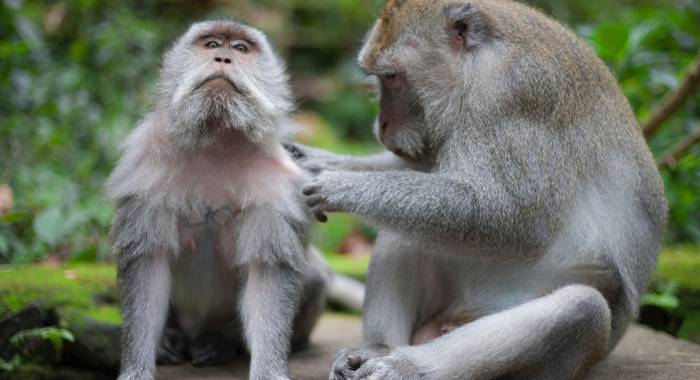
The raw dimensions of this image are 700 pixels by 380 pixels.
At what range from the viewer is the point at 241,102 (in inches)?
179

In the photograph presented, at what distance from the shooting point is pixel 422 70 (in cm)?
475

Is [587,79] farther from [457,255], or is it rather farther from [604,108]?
[457,255]

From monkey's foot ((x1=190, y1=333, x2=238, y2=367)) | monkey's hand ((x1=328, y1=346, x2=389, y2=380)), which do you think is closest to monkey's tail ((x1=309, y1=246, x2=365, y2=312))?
monkey's foot ((x1=190, y1=333, x2=238, y2=367))

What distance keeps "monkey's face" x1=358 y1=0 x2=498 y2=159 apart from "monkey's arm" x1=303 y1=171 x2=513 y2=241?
0.29 meters

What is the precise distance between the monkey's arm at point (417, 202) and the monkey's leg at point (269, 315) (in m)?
0.44

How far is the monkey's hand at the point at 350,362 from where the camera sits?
15.1 feet

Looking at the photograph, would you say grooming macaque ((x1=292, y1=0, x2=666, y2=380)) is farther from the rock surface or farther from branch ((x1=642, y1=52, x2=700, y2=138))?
branch ((x1=642, y1=52, x2=700, y2=138))

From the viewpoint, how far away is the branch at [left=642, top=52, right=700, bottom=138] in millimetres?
7332

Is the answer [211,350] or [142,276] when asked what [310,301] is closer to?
[211,350]

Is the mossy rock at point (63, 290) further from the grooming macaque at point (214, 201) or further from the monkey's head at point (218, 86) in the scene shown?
the monkey's head at point (218, 86)

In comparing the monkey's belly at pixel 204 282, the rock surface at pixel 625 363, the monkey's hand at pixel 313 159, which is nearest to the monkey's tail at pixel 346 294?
the rock surface at pixel 625 363

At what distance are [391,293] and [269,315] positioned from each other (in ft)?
2.61

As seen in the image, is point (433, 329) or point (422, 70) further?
point (433, 329)

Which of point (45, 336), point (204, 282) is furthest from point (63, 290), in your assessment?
point (204, 282)
